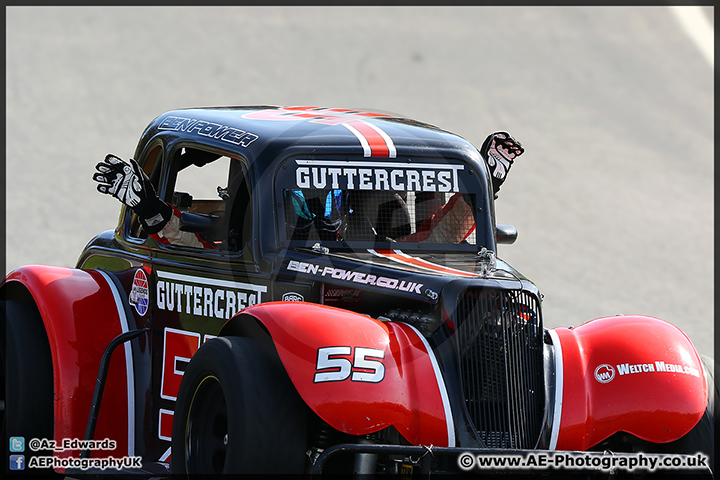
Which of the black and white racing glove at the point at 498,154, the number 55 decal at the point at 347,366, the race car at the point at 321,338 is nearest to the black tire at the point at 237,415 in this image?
the race car at the point at 321,338

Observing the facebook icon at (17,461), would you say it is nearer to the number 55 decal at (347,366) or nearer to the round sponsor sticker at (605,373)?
the number 55 decal at (347,366)

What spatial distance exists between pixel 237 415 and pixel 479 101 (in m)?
18.9

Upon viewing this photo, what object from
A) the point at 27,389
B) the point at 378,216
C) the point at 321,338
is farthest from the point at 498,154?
the point at 27,389

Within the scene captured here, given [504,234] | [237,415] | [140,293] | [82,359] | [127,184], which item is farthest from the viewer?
[504,234]

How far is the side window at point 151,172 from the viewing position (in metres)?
6.47

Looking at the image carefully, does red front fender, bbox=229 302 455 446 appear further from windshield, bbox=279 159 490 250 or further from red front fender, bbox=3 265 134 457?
red front fender, bbox=3 265 134 457

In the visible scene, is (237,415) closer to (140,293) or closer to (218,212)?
(140,293)

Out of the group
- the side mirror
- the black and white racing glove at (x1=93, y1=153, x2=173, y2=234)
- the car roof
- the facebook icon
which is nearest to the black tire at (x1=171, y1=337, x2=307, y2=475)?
the black and white racing glove at (x1=93, y1=153, x2=173, y2=234)

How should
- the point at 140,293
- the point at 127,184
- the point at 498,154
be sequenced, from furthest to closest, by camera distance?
the point at 498,154 → the point at 140,293 → the point at 127,184

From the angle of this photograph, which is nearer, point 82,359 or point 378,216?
point 378,216

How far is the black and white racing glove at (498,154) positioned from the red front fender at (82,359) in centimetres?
269

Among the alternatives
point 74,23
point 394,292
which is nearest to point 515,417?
point 394,292

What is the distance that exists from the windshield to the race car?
0.04 ft

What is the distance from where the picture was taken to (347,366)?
4.36m
